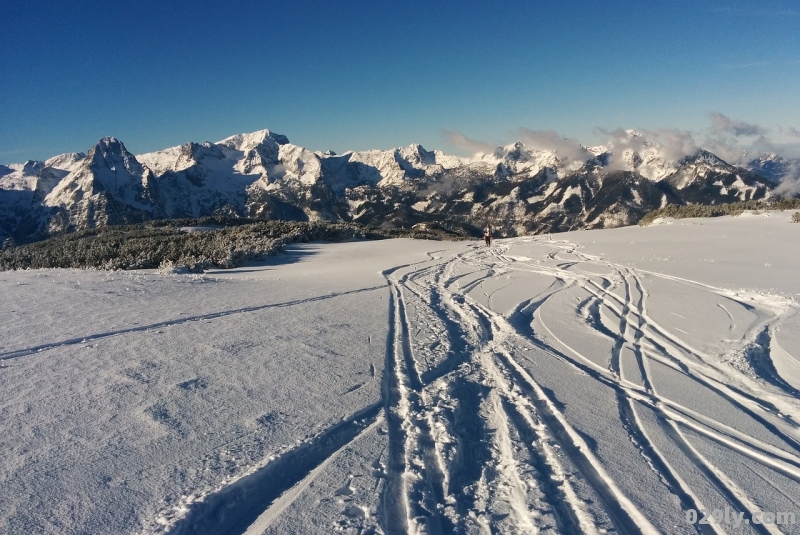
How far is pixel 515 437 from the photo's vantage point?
14.4 feet

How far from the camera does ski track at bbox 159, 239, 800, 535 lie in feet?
10.8

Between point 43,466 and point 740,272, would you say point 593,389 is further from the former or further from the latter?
point 740,272

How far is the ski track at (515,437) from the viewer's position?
10.8 feet

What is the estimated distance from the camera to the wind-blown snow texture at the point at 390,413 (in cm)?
330

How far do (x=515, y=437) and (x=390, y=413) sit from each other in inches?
51.9

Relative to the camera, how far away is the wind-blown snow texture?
330cm

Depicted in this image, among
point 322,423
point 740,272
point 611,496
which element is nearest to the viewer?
point 611,496

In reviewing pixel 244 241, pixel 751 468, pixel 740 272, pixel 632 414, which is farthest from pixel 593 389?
pixel 244 241

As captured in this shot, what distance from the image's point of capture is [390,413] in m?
4.83

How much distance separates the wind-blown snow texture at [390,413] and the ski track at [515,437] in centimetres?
2

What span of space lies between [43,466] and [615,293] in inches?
445

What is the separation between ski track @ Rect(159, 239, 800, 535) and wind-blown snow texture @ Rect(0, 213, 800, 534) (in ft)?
0.08

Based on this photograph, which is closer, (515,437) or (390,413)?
(515,437)

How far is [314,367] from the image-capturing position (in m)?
5.97
